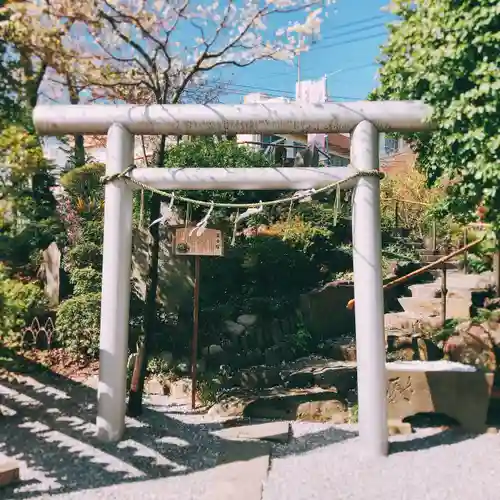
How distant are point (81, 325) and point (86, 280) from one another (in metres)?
0.89

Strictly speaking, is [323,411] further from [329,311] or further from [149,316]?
[329,311]

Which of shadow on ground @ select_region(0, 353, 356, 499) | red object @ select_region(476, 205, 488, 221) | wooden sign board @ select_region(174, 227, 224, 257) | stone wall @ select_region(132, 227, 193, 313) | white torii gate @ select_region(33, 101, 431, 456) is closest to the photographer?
shadow on ground @ select_region(0, 353, 356, 499)

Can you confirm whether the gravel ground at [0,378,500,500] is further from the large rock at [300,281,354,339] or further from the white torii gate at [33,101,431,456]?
the large rock at [300,281,354,339]

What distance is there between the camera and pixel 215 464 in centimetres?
461

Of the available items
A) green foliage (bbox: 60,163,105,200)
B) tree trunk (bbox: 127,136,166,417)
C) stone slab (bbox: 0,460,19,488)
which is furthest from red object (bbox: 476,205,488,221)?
green foliage (bbox: 60,163,105,200)

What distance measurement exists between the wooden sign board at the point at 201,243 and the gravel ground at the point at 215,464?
1.93m

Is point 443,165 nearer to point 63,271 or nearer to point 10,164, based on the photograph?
point 10,164

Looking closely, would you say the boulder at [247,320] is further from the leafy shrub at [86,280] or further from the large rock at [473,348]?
the large rock at [473,348]

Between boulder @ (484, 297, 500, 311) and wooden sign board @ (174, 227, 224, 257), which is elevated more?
wooden sign board @ (174, 227, 224, 257)

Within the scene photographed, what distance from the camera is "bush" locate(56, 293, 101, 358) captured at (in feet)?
24.8

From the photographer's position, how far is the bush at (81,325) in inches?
298

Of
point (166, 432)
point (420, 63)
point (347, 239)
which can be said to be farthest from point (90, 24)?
point (347, 239)

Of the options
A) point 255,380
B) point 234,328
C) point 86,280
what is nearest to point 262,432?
point 255,380

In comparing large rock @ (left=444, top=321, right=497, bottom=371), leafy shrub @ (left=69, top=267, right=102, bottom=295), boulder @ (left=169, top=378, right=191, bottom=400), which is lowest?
boulder @ (left=169, top=378, right=191, bottom=400)
